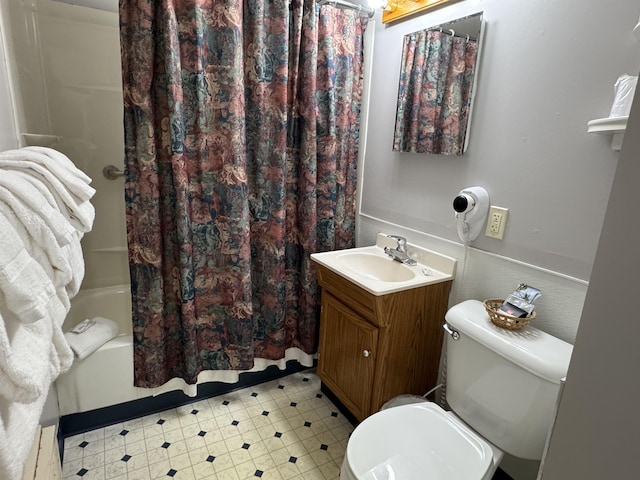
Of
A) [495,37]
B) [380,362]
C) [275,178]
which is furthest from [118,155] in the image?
[495,37]

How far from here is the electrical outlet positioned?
146cm

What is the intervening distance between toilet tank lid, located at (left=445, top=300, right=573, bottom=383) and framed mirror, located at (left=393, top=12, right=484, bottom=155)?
0.72 m

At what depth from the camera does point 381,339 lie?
158cm

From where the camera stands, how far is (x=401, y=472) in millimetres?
1104

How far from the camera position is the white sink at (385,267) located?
5.11 ft

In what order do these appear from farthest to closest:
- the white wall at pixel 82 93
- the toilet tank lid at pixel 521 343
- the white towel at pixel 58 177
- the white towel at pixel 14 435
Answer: the white wall at pixel 82 93 < the toilet tank lid at pixel 521 343 < the white towel at pixel 58 177 < the white towel at pixel 14 435

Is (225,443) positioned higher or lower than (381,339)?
lower

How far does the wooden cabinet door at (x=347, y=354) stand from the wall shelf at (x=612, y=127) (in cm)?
105

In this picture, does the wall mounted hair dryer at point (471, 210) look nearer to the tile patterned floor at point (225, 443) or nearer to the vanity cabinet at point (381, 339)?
the vanity cabinet at point (381, 339)

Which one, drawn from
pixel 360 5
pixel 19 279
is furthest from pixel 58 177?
pixel 360 5

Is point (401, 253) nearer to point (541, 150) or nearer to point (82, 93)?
point (541, 150)

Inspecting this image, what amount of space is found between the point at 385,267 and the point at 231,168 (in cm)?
93

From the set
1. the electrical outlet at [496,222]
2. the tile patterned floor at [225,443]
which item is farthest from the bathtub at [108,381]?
the electrical outlet at [496,222]

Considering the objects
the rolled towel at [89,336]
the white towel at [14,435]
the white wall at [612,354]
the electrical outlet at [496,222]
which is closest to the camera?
the white wall at [612,354]
